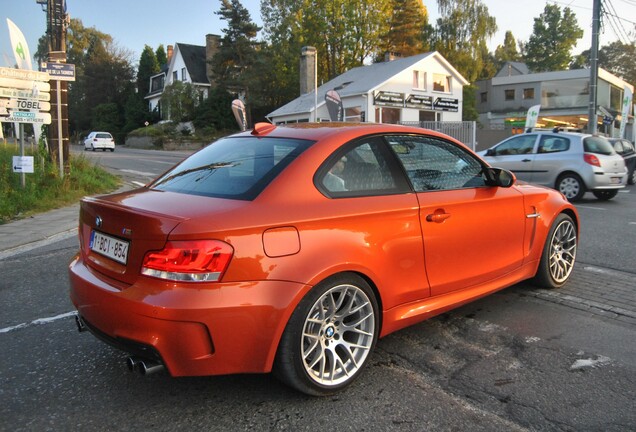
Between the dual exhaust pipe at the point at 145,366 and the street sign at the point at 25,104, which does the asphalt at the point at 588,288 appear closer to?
the street sign at the point at 25,104

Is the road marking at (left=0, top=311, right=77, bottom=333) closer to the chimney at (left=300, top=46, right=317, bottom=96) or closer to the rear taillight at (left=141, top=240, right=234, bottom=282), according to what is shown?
the rear taillight at (left=141, top=240, right=234, bottom=282)

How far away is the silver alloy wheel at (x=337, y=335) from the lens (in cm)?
290

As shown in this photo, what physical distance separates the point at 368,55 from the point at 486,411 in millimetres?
53548

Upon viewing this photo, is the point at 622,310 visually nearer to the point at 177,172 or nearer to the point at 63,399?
the point at 177,172

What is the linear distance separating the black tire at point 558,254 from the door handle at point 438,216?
1.61 metres

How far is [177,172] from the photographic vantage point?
3764mm

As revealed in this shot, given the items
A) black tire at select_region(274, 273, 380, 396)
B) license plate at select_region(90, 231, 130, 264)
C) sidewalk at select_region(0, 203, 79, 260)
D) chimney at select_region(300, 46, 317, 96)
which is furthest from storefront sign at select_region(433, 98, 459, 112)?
license plate at select_region(90, 231, 130, 264)

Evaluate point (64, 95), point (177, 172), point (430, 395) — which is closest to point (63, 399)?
point (177, 172)

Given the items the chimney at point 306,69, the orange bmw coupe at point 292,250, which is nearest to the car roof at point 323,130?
the orange bmw coupe at point 292,250

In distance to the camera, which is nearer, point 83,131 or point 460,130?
point 460,130

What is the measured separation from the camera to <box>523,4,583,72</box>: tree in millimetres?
83812

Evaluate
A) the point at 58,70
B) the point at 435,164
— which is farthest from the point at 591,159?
the point at 58,70

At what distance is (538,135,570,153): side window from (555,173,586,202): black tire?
0.63 meters

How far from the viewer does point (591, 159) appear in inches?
444
